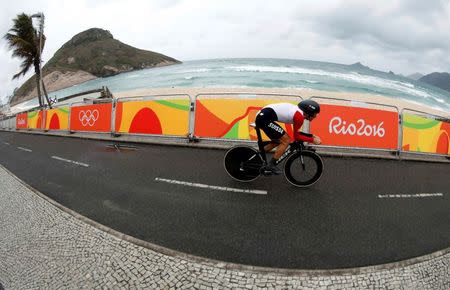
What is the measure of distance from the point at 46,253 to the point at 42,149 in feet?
29.4

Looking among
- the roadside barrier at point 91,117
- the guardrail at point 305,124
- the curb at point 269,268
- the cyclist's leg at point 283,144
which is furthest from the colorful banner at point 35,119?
the cyclist's leg at point 283,144

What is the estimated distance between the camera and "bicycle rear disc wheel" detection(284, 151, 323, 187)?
5.33 metres

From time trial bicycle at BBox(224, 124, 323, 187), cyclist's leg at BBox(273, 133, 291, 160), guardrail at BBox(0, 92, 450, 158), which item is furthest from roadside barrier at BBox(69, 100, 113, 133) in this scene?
cyclist's leg at BBox(273, 133, 291, 160)

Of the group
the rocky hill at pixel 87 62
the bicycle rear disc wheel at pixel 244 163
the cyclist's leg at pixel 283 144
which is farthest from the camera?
the rocky hill at pixel 87 62

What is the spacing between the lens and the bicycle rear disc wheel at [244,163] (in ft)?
17.8

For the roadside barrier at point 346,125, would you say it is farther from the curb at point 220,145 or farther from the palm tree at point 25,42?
the palm tree at point 25,42

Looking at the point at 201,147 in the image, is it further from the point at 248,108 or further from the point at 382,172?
the point at 382,172

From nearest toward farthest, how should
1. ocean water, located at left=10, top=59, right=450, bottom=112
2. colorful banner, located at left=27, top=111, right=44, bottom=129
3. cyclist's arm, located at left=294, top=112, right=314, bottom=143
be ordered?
cyclist's arm, located at left=294, top=112, right=314, bottom=143 → colorful banner, located at left=27, top=111, right=44, bottom=129 → ocean water, located at left=10, top=59, right=450, bottom=112

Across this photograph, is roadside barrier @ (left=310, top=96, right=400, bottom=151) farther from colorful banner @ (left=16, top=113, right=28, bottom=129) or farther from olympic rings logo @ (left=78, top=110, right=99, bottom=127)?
colorful banner @ (left=16, top=113, right=28, bottom=129)

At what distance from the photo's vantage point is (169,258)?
3361 millimetres

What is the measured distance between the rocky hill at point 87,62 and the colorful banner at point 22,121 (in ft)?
266

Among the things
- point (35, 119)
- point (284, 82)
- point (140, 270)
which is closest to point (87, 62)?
point (284, 82)

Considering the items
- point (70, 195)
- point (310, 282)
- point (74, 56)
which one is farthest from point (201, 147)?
point (74, 56)

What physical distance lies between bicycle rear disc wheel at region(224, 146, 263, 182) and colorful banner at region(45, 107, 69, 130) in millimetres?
11443
